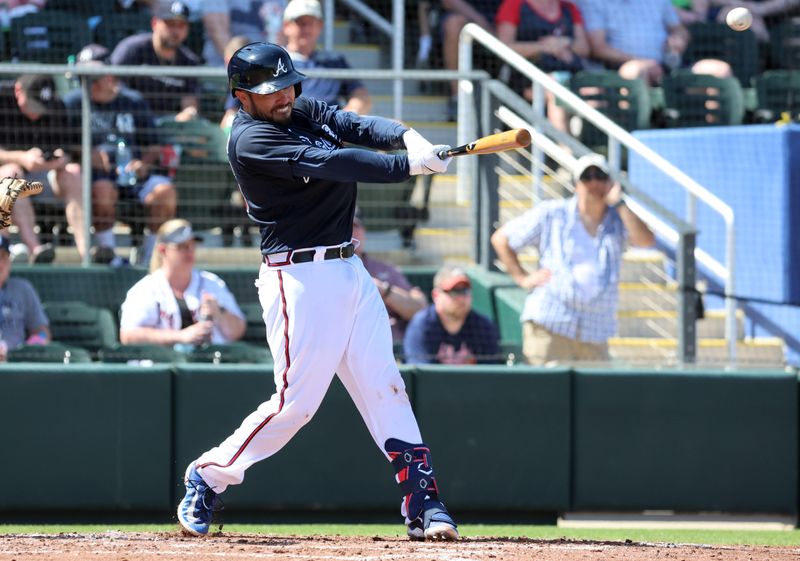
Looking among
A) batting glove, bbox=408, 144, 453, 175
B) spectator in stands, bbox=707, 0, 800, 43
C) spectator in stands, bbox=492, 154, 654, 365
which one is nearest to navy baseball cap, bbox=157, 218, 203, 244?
spectator in stands, bbox=492, 154, 654, 365

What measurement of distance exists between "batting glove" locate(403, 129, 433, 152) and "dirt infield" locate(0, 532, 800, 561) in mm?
1387

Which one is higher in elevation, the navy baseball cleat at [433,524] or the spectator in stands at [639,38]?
the spectator in stands at [639,38]

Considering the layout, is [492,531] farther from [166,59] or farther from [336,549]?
[166,59]

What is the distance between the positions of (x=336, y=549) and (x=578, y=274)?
344 centimetres

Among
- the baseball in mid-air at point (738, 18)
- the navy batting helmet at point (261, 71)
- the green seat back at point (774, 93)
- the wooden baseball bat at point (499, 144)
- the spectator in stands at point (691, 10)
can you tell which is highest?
the spectator in stands at point (691, 10)

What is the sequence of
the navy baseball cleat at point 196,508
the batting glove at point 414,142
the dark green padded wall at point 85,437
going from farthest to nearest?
the dark green padded wall at point 85,437
the navy baseball cleat at point 196,508
the batting glove at point 414,142

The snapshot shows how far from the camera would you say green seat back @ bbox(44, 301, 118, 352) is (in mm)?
7875

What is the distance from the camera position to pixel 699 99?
10.7 metres

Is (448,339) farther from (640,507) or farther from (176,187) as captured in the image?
(176,187)

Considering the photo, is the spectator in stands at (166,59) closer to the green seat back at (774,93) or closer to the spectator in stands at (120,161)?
the spectator in stands at (120,161)

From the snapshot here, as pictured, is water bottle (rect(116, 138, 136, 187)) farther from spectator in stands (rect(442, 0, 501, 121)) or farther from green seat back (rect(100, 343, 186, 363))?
spectator in stands (rect(442, 0, 501, 121))

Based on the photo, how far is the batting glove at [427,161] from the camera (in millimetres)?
4641

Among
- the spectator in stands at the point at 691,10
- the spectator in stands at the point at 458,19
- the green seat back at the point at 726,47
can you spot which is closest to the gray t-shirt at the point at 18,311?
the spectator in stands at the point at 458,19

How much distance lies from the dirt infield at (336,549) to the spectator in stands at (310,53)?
4086 mm
